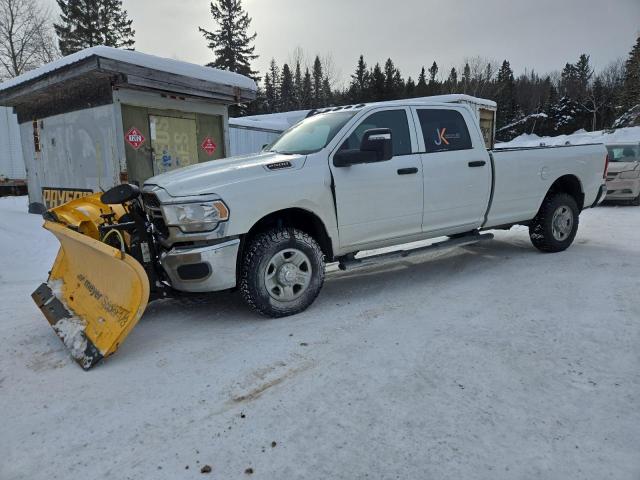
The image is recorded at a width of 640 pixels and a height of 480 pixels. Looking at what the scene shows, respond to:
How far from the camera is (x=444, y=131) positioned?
16.2ft

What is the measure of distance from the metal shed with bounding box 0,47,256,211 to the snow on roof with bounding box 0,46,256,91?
0.02m

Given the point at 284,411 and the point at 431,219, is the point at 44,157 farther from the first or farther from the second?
the point at 284,411

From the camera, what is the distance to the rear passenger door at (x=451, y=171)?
15.5 feet

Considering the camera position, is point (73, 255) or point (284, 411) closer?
point (284, 411)

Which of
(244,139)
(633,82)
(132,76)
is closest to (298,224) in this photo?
(132,76)

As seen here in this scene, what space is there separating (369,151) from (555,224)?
3497mm

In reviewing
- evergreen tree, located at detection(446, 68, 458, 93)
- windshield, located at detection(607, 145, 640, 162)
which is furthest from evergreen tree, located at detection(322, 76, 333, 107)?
windshield, located at detection(607, 145, 640, 162)

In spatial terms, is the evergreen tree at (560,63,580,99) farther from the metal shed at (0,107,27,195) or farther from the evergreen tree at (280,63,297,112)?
the metal shed at (0,107,27,195)

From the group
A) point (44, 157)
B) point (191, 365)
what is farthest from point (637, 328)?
point (44, 157)

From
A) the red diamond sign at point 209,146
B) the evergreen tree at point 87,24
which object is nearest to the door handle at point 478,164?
the red diamond sign at point 209,146

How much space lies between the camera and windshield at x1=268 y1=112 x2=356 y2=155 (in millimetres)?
4312

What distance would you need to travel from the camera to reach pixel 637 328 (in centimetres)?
347

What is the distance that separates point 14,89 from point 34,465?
10.0 metres

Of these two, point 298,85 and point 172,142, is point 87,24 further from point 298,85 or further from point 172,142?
point 298,85
